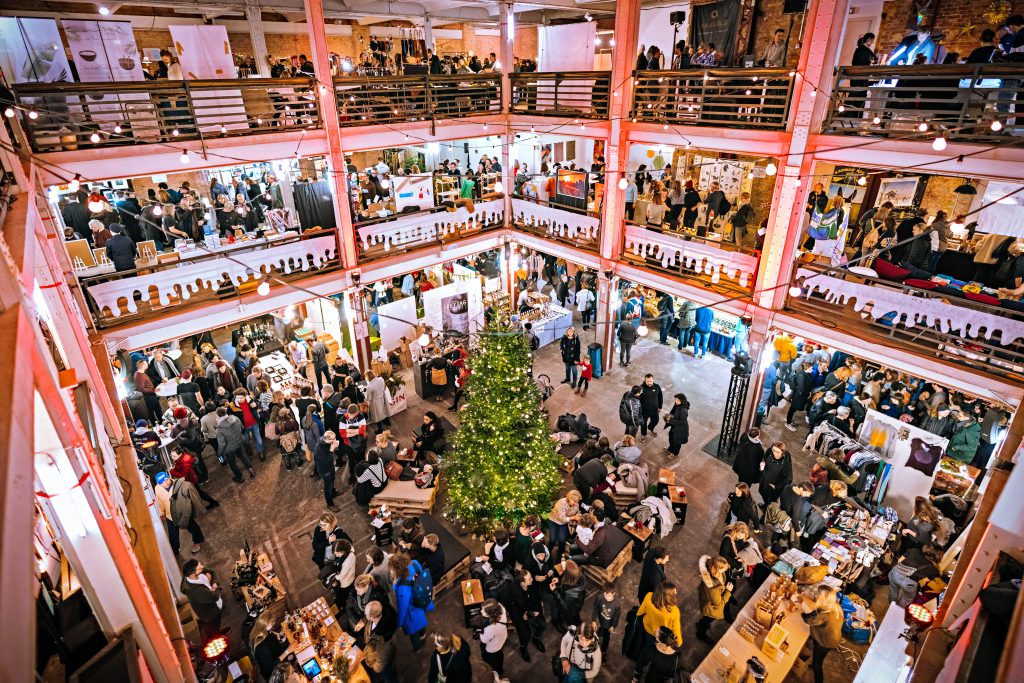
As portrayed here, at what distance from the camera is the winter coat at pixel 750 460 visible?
9.28 m

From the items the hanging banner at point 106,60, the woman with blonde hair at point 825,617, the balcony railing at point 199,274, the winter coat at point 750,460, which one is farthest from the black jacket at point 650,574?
the hanging banner at point 106,60

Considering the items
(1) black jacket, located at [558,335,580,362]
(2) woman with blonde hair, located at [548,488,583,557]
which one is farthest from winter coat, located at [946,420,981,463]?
(1) black jacket, located at [558,335,580,362]

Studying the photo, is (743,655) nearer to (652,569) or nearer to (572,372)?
(652,569)

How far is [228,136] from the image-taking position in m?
10.2

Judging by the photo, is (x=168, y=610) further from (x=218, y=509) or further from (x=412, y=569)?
(x=218, y=509)

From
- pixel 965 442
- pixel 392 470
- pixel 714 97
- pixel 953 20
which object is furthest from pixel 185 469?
pixel 953 20

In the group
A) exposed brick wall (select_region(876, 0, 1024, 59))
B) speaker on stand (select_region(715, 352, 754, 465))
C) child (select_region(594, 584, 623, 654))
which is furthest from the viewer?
speaker on stand (select_region(715, 352, 754, 465))

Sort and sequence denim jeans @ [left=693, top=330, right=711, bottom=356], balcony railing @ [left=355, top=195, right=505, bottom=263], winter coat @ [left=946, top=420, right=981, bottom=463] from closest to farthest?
1. winter coat @ [left=946, top=420, right=981, bottom=463]
2. balcony railing @ [left=355, top=195, right=505, bottom=263]
3. denim jeans @ [left=693, top=330, right=711, bottom=356]

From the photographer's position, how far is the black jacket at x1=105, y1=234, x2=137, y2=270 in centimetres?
945

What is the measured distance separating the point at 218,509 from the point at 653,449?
8.72 metres

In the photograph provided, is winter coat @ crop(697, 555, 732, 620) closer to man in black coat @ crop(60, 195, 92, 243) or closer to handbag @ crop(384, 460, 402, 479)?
handbag @ crop(384, 460, 402, 479)

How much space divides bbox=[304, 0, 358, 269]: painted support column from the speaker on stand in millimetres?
8792

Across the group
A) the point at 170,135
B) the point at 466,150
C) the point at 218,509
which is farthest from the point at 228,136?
the point at 466,150

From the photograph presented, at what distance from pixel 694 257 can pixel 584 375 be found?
149 inches
